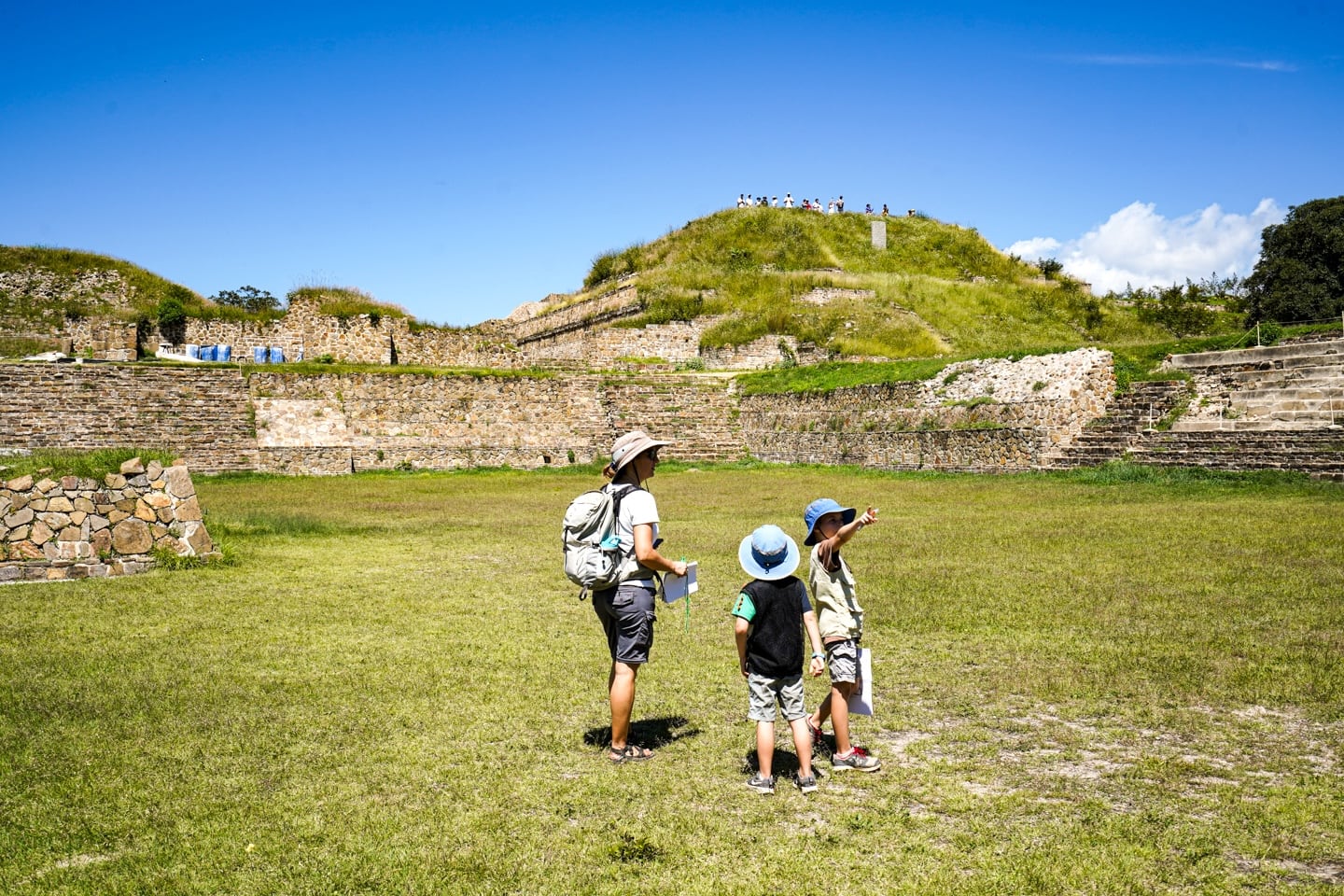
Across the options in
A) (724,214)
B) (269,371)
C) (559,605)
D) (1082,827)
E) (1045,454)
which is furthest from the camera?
(724,214)

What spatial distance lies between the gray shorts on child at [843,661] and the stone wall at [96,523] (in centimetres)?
857

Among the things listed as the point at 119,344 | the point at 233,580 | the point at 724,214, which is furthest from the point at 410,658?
the point at 724,214

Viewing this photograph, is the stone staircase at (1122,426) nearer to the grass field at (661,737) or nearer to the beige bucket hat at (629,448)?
the grass field at (661,737)

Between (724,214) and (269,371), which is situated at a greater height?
(724,214)

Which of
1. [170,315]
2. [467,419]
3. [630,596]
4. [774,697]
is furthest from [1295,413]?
[170,315]

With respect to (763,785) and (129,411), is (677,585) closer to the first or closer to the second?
(763,785)

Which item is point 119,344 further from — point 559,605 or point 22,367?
point 559,605

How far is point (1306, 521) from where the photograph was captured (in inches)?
460

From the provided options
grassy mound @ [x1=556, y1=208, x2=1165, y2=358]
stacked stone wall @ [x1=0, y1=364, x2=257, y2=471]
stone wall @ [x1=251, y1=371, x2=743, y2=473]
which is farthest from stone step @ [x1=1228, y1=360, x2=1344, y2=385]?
stacked stone wall @ [x1=0, y1=364, x2=257, y2=471]

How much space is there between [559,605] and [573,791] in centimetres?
425

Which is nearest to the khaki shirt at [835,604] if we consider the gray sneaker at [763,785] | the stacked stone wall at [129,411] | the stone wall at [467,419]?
the gray sneaker at [763,785]

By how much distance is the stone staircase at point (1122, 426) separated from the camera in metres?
19.7

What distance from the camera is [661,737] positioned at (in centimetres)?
506

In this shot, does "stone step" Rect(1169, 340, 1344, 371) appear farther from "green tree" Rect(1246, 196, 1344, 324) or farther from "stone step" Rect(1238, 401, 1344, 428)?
"green tree" Rect(1246, 196, 1344, 324)
